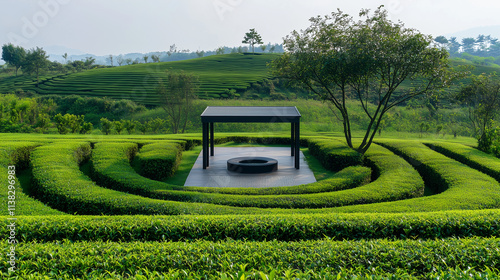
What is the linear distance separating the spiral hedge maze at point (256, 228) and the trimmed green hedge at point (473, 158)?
0.09 meters

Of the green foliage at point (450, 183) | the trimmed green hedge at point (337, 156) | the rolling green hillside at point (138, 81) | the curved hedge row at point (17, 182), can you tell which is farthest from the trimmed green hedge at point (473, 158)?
the rolling green hillside at point (138, 81)

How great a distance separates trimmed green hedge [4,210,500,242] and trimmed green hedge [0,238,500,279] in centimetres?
69

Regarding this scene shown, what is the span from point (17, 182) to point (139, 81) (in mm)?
37453

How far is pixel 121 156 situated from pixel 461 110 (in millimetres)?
31671

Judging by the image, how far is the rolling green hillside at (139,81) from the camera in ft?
124

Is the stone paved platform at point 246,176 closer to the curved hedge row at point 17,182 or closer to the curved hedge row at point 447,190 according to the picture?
the curved hedge row at point 447,190

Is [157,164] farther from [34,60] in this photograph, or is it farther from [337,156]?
[34,60]

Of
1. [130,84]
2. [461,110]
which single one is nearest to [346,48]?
[461,110]

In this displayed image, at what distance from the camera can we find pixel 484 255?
358 cm

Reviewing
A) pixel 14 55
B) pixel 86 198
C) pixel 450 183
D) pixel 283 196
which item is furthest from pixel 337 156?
pixel 14 55

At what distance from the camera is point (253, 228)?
4.62m

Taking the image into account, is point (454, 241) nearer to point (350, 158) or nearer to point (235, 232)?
point (235, 232)

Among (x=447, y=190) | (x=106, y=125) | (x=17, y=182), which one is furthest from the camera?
(x=106, y=125)

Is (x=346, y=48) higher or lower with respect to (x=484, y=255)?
higher
